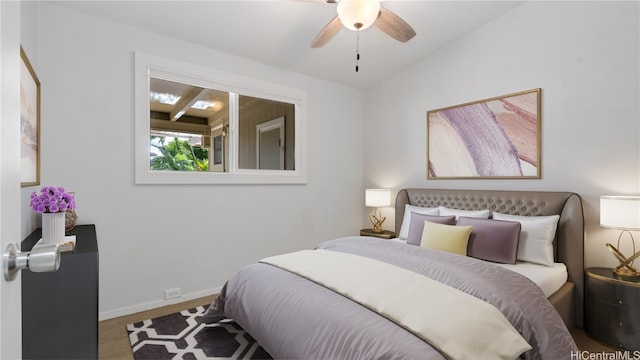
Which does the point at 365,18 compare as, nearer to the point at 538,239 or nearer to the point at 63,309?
the point at 538,239

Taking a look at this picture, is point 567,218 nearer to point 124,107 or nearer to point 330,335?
point 330,335

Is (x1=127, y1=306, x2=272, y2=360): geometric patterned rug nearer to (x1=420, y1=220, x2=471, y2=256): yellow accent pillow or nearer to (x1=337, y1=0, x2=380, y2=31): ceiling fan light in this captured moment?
(x1=420, y1=220, x2=471, y2=256): yellow accent pillow

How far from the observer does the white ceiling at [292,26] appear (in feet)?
8.91

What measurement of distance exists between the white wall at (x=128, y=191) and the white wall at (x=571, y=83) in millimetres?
1966

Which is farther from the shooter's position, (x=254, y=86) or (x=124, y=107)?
(x=254, y=86)

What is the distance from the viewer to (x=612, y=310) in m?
2.25

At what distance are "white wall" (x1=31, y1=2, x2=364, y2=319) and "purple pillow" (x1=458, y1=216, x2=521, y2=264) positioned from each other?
6.52 feet

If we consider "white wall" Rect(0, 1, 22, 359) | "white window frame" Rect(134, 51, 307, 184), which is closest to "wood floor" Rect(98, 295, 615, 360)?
"white window frame" Rect(134, 51, 307, 184)

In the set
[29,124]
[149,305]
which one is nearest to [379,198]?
[149,305]

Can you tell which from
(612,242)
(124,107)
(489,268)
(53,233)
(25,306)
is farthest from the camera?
(124,107)

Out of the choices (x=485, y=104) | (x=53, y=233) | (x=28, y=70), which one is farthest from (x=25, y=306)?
(x=485, y=104)

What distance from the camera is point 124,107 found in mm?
2797

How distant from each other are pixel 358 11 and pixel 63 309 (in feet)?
7.67

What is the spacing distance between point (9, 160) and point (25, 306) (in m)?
1.40
